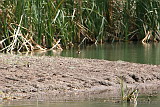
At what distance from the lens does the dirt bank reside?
5988 millimetres

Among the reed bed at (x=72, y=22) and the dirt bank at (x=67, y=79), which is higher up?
the reed bed at (x=72, y=22)

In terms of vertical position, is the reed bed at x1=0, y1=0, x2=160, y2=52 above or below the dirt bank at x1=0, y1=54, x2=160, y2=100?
above

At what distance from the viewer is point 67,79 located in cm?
661

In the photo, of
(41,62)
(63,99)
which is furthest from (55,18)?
(63,99)

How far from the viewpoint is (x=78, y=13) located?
48.4ft

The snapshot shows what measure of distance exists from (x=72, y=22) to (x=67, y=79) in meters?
7.37

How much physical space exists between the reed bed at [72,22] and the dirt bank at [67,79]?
4.51 metres

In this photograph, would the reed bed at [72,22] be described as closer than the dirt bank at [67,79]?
No

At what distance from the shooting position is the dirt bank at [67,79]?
599 cm

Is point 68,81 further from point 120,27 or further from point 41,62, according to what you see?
point 120,27

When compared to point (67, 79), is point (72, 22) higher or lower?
higher

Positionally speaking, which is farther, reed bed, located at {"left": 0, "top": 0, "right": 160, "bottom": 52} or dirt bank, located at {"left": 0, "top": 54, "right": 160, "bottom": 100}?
reed bed, located at {"left": 0, "top": 0, "right": 160, "bottom": 52}

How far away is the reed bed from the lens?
12703 mm

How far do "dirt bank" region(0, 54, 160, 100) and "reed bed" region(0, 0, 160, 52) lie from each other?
4.51 m
